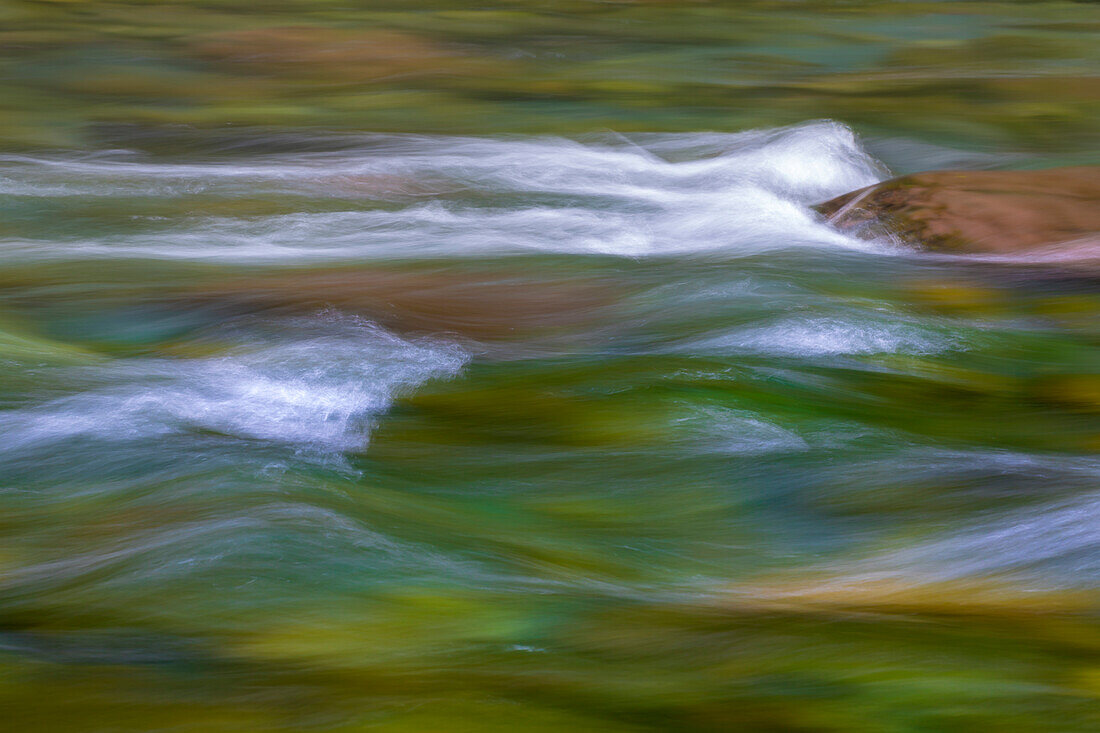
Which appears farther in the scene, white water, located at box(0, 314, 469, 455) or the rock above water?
the rock above water

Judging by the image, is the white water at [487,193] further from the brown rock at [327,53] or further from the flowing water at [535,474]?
the brown rock at [327,53]

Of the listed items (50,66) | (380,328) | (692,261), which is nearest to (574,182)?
(692,261)

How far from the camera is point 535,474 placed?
2.88 metres

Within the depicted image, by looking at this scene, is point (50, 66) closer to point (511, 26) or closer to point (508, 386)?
point (511, 26)

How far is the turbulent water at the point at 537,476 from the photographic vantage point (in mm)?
1948

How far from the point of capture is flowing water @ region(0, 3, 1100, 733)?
194 cm

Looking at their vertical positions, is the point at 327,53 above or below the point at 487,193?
above

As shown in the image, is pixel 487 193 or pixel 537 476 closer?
pixel 537 476

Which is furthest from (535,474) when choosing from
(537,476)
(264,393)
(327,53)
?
(327,53)

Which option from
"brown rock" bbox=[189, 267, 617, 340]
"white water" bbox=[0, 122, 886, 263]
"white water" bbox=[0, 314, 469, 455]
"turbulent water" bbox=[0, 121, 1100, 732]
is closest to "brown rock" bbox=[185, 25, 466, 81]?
"white water" bbox=[0, 122, 886, 263]

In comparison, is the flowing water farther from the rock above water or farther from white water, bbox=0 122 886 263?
the rock above water

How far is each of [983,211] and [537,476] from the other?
2868mm

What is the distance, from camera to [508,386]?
11.3 ft

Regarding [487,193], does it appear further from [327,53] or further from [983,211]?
[327,53]
